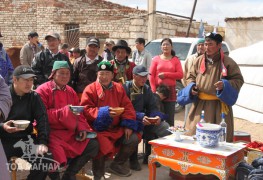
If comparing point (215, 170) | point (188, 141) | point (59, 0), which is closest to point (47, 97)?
point (188, 141)

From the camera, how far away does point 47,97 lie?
389 centimetres

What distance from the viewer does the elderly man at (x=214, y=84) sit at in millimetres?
3932

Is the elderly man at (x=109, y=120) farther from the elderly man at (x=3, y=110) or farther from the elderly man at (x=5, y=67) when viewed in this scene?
the elderly man at (x=3, y=110)

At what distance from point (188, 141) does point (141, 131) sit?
88cm

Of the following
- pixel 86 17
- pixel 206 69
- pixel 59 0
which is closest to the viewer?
pixel 206 69

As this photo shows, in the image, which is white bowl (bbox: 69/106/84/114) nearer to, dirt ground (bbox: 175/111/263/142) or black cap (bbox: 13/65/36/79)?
black cap (bbox: 13/65/36/79)

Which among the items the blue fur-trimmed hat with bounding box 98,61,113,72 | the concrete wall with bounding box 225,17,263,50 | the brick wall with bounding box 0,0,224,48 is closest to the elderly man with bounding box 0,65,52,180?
the blue fur-trimmed hat with bounding box 98,61,113,72

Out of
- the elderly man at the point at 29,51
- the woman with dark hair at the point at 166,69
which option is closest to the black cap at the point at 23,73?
the woman with dark hair at the point at 166,69

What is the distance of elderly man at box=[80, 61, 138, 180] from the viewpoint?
13.5 feet

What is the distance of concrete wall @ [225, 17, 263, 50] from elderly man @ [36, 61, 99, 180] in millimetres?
14109

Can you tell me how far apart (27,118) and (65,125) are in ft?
1.42

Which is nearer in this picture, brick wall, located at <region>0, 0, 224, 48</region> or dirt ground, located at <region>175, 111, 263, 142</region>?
dirt ground, located at <region>175, 111, 263, 142</region>

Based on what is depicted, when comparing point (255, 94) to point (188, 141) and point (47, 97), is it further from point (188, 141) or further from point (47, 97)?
point (47, 97)

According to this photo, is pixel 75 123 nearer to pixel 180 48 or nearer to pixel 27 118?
pixel 27 118
